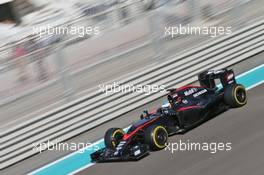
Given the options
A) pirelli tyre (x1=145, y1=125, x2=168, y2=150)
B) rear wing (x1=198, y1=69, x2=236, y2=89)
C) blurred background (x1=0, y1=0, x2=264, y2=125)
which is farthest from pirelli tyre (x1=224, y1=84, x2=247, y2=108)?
blurred background (x1=0, y1=0, x2=264, y2=125)

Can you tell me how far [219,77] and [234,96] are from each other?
55cm

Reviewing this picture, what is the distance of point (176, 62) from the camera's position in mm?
12664

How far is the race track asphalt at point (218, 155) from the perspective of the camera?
26.8 feet

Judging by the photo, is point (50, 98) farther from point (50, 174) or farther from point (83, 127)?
point (50, 174)

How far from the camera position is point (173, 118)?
991 centimetres
